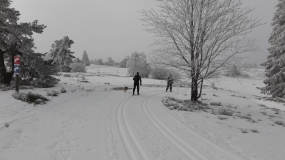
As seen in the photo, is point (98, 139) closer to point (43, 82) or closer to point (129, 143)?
point (129, 143)

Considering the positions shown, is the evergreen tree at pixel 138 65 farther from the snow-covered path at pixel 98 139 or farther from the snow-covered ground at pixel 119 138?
the snow-covered path at pixel 98 139

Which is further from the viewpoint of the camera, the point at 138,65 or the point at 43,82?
the point at 138,65

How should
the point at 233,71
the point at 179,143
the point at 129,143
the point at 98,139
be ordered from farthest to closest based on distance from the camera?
1. the point at 233,71
2. the point at 179,143
3. the point at 98,139
4. the point at 129,143

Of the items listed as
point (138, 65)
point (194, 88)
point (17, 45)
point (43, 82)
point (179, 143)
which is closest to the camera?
point (179, 143)

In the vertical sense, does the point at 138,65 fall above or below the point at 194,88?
above

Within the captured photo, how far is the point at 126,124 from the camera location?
5438 mm

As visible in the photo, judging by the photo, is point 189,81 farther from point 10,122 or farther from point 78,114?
point 10,122

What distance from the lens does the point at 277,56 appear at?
20062 mm

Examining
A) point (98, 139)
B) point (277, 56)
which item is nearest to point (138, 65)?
point (277, 56)

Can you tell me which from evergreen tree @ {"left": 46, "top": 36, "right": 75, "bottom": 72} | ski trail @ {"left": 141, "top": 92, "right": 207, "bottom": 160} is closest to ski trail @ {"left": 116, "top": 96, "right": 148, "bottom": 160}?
ski trail @ {"left": 141, "top": 92, "right": 207, "bottom": 160}

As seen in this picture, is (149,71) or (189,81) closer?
(189,81)

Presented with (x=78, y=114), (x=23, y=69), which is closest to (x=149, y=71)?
(x=23, y=69)

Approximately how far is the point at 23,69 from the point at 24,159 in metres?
11.6

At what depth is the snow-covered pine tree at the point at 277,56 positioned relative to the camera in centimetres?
1892
